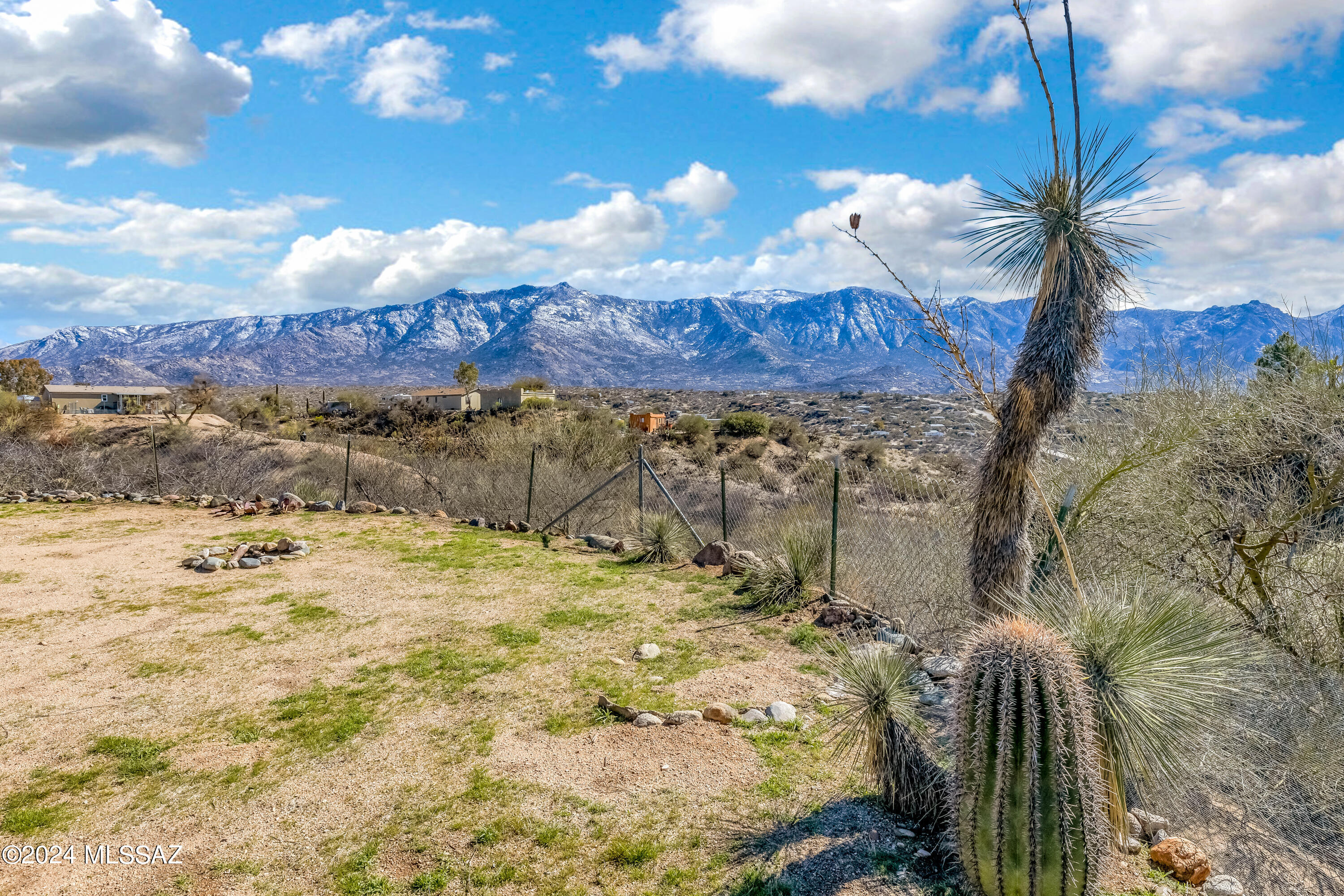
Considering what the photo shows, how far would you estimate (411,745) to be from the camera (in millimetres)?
5016

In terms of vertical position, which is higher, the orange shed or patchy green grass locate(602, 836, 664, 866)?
the orange shed

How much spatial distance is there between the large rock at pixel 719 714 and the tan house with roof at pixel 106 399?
35.9 m

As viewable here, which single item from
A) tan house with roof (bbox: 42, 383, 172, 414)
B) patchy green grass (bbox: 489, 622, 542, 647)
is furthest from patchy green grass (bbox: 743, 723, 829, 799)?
tan house with roof (bbox: 42, 383, 172, 414)

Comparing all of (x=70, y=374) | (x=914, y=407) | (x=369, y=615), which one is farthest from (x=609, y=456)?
(x=70, y=374)

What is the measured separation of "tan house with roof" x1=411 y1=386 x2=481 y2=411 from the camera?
121 feet

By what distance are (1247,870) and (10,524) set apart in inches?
686

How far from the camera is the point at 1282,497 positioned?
611 cm

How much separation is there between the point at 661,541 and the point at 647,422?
1983 cm

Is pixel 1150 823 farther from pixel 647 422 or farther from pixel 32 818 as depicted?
pixel 647 422

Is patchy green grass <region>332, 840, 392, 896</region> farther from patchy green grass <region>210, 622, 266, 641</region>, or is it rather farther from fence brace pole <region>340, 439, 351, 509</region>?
fence brace pole <region>340, 439, 351, 509</region>

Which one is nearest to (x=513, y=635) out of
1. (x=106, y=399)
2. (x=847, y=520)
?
(x=847, y=520)

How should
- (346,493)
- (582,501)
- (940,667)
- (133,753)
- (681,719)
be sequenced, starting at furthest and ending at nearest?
(346,493)
(582,501)
(940,667)
(681,719)
(133,753)

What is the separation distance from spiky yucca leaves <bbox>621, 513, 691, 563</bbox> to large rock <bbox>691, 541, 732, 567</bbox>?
14.2 inches

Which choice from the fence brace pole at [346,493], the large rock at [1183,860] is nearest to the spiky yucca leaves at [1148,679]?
the large rock at [1183,860]
